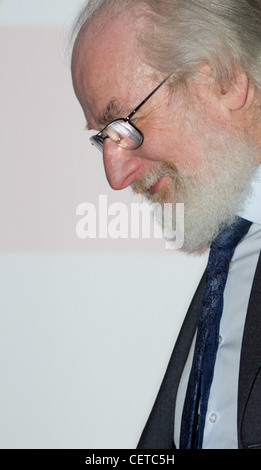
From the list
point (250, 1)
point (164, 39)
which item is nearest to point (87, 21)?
point (164, 39)

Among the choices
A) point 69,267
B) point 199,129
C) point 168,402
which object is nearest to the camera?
point 199,129

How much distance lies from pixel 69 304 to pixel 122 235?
8.1 inches

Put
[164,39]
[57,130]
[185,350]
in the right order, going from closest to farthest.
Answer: [164,39], [185,350], [57,130]

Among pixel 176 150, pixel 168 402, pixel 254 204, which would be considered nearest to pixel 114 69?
pixel 176 150

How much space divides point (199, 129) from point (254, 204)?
17 centimetres

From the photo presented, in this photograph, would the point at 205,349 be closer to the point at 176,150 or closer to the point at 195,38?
the point at 176,150

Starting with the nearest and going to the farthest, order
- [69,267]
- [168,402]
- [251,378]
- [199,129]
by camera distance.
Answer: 1. [251,378]
2. [199,129]
3. [168,402]
4. [69,267]

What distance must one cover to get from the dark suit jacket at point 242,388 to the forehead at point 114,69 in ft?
1.20

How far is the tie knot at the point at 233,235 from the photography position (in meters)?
1.31

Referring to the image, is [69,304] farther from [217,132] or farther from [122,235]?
[217,132]

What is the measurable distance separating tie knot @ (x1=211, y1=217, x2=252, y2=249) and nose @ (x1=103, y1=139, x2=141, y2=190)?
203 millimetres

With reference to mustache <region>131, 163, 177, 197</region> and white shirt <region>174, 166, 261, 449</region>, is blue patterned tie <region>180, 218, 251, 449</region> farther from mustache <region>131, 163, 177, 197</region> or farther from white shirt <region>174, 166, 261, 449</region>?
mustache <region>131, 163, 177, 197</region>

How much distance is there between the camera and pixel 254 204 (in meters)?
1.31

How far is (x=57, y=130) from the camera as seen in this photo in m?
1.68
